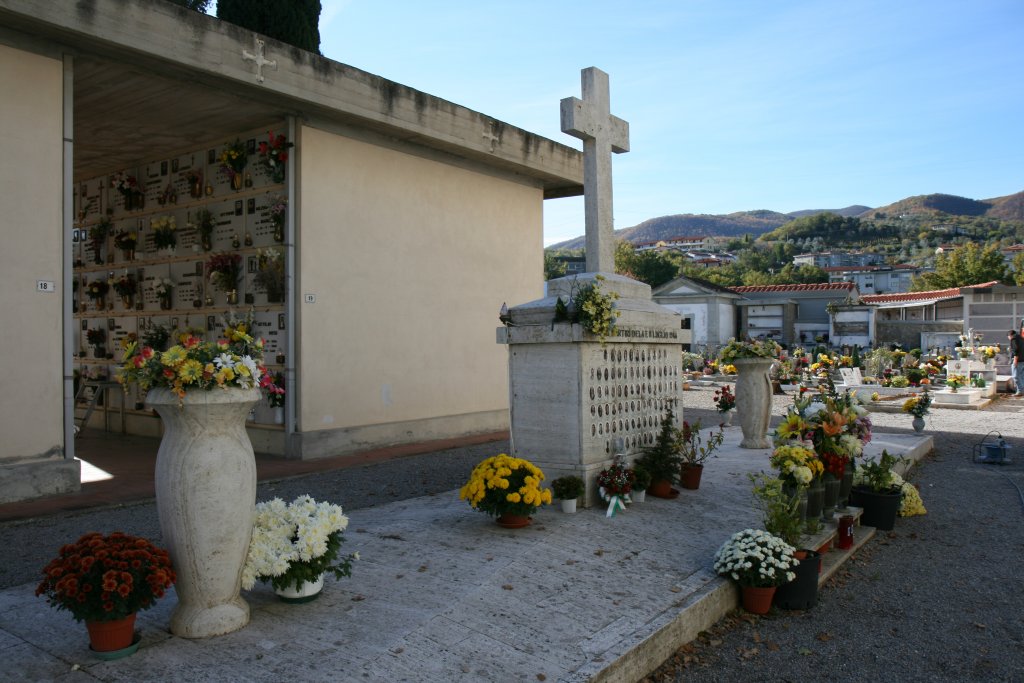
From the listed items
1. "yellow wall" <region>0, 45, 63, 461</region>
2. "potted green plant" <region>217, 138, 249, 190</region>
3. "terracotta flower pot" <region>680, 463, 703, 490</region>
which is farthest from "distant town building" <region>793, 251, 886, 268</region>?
"yellow wall" <region>0, 45, 63, 461</region>

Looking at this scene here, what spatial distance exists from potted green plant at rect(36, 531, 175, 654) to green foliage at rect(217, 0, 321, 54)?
10.1 m

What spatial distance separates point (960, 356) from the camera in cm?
2266

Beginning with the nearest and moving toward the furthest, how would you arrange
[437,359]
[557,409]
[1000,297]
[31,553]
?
1. [31,553]
2. [557,409]
3. [437,359]
4. [1000,297]

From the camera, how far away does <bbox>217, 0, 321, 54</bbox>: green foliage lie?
37.6 ft

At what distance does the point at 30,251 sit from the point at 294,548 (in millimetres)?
5108

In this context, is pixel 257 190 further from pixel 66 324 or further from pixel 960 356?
pixel 960 356

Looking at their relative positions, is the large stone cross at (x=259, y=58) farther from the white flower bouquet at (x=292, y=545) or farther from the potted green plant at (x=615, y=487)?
the white flower bouquet at (x=292, y=545)

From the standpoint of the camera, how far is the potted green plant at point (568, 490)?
5.80 m

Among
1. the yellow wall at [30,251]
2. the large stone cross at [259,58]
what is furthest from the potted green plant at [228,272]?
the yellow wall at [30,251]

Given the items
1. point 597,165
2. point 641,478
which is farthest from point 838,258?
point 641,478

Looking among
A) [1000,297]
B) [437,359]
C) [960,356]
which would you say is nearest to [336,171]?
[437,359]

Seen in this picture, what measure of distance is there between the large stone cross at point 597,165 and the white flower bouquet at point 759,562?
3.25 m

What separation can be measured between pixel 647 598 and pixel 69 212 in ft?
21.5

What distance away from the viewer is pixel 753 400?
31.1 feet
